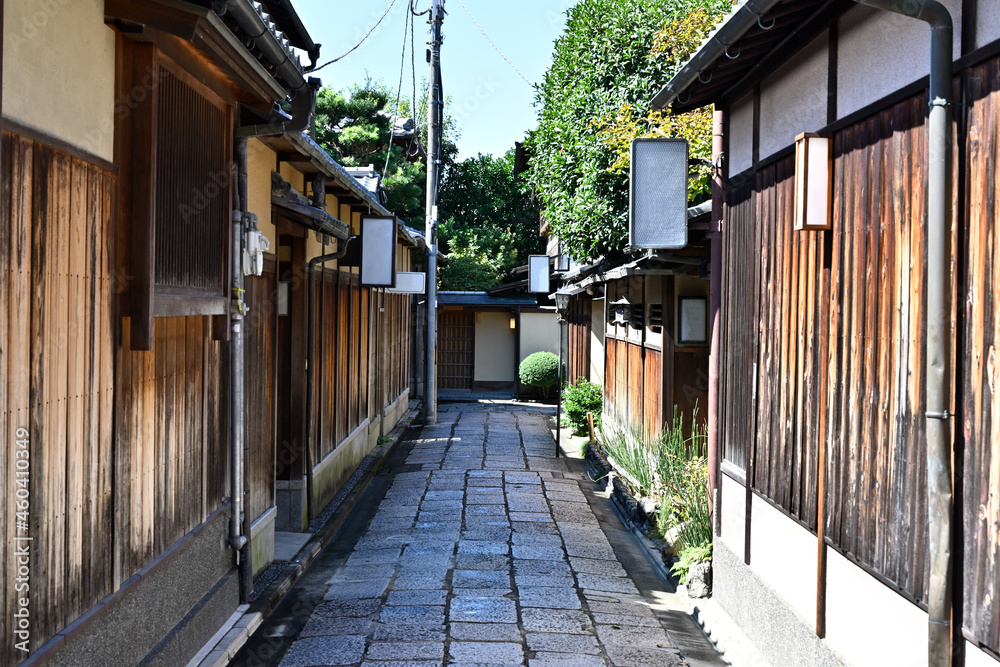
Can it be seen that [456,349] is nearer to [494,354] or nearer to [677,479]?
[494,354]

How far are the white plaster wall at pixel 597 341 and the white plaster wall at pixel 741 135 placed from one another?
11641 millimetres

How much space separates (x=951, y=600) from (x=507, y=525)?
7.19m

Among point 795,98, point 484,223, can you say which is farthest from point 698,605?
point 484,223

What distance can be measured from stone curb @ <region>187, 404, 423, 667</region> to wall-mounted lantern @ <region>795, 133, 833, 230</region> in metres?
5.07

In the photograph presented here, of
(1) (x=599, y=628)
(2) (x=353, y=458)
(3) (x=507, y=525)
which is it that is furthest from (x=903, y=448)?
(2) (x=353, y=458)

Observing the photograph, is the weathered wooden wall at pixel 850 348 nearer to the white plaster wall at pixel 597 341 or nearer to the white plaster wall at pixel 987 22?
the white plaster wall at pixel 987 22

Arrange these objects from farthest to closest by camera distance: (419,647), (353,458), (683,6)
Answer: (353,458), (683,6), (419,647)

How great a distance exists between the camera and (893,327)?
4.24 m

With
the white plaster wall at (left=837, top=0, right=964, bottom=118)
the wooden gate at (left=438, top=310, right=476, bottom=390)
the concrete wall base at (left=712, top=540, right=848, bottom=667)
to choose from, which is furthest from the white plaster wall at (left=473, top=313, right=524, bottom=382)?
the white plaster wall at (left=837, top=0, right=964, bottom=118)

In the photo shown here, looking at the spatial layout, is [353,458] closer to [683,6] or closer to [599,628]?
[599,628]

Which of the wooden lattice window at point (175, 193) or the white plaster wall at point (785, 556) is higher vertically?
the wooden lattice window at point (175, 193)

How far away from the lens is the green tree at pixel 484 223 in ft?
118

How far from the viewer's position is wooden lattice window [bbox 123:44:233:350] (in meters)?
4.73

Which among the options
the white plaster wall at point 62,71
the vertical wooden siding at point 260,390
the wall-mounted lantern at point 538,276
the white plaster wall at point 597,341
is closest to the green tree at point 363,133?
the wall-mounted lantern at point 538,276
